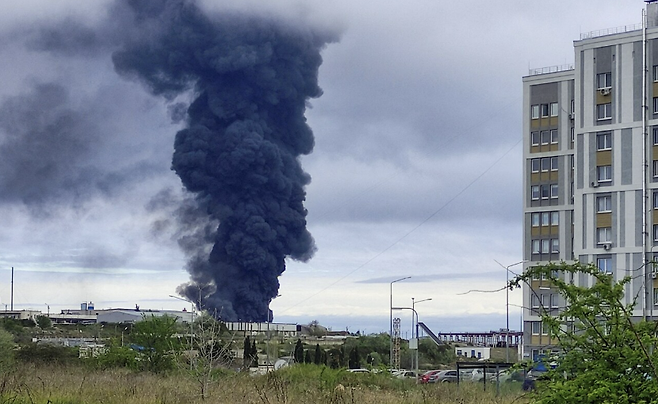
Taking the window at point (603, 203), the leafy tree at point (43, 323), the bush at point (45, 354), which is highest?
the window at point (603, 203)

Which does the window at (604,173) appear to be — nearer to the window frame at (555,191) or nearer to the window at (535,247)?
the window frame at (555,191)

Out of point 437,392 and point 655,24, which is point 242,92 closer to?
point 655,24

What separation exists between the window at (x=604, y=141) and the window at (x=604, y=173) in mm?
1336

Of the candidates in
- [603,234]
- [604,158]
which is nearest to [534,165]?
[604,158]

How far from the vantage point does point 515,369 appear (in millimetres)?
9578

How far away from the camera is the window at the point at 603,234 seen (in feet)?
190

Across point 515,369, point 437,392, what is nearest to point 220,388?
point 437,392

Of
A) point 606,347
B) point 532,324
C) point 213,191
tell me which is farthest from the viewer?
point 213,191

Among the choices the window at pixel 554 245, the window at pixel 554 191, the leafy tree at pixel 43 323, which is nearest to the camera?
the window at pixel 554 245

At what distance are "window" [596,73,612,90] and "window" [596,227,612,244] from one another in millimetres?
9418

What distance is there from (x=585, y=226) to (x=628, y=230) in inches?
114

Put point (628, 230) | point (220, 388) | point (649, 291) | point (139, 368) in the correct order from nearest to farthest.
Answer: point (220, 388)
point (139, 368)
point (649, 291)
point (628, 230)

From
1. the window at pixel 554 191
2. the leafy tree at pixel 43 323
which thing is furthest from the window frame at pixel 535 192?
the leafy tree at pixel 43 323

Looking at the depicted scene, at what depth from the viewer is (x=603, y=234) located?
58.2 meters
